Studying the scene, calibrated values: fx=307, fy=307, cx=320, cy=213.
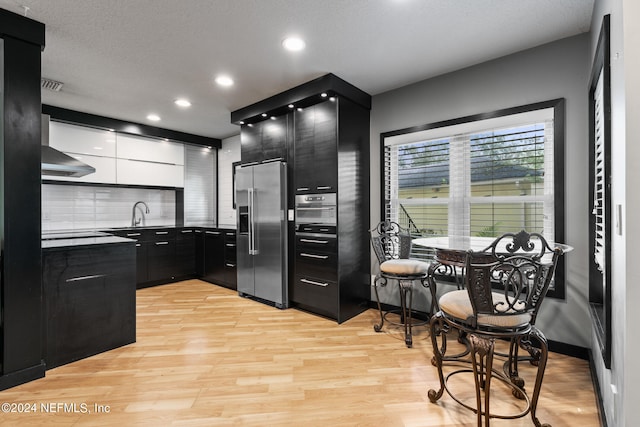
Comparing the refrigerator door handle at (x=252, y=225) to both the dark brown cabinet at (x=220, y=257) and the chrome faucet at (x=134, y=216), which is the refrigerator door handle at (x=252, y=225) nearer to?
the dark brown cabinet at (x=220, y=257)

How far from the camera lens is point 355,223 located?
Result: 3.53m

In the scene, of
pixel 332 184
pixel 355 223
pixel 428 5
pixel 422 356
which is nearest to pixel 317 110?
pixel 332 184

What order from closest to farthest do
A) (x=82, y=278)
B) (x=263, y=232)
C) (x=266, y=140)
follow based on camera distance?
1. (x=82, y=278)
2. (x=263, y=232)
3. (x=266, y=140)

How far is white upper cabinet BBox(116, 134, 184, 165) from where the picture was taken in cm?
484

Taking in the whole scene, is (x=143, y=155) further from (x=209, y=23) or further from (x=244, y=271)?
(x=209, y=23)

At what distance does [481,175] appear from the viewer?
Result: 118 inches

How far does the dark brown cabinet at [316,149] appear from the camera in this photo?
3.32 metres

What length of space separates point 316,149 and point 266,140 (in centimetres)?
91

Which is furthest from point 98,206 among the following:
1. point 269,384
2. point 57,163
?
point 269,384

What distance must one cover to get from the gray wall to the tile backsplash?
501 centimetres

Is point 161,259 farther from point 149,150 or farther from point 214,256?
point 149,150

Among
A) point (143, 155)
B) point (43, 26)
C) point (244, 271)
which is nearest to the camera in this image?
point (43, 26)

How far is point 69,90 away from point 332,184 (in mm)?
3282

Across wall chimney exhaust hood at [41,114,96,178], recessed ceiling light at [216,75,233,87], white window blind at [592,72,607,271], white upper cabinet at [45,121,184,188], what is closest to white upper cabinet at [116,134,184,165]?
white upper cabinet at [45,121,184,188]
